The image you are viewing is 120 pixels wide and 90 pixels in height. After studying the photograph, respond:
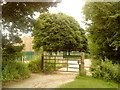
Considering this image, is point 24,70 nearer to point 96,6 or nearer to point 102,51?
point 102,51

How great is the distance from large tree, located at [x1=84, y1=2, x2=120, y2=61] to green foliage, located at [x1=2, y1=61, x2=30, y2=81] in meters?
1.63

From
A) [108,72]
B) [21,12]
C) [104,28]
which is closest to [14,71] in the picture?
[21,12]

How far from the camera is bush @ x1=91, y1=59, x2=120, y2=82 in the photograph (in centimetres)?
223

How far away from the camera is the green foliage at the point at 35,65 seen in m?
2.84

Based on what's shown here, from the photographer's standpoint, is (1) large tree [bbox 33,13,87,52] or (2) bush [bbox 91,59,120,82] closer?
(2) bush [bbox 91,59,120,82]

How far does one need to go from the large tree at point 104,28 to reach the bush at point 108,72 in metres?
0.25

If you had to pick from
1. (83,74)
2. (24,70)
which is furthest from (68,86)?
(24,70)

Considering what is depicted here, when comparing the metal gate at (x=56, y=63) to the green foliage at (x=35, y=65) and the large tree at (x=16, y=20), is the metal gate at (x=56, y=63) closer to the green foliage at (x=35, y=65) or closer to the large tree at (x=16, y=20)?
the green foliage at (x=35, y=65)

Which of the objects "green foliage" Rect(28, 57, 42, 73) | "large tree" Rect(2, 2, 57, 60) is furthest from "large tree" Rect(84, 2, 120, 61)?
"green foliage" Rect(28, 57, 42, 73)

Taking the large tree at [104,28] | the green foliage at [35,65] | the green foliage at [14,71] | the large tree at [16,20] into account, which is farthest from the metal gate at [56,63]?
the large tree at [16,20]

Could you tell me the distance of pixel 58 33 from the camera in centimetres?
271

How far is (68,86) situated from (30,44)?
45.1 inches

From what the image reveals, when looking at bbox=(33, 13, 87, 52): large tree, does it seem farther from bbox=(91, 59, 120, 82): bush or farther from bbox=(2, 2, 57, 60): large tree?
bbox=(91, 59, 120, 82): bush

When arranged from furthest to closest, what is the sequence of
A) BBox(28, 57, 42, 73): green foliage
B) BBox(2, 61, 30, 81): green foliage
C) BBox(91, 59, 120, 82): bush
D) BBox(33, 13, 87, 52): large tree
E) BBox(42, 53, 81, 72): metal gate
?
BBox(42, 53, 81, 72): metal gate → BBox(28, 57, 42, 73): green foliage → BBox(33, 13, 87, 52): large tree → BBox(91, 59, 120, 82): bush → BBox(2, 61, 30, 81): green foliage
